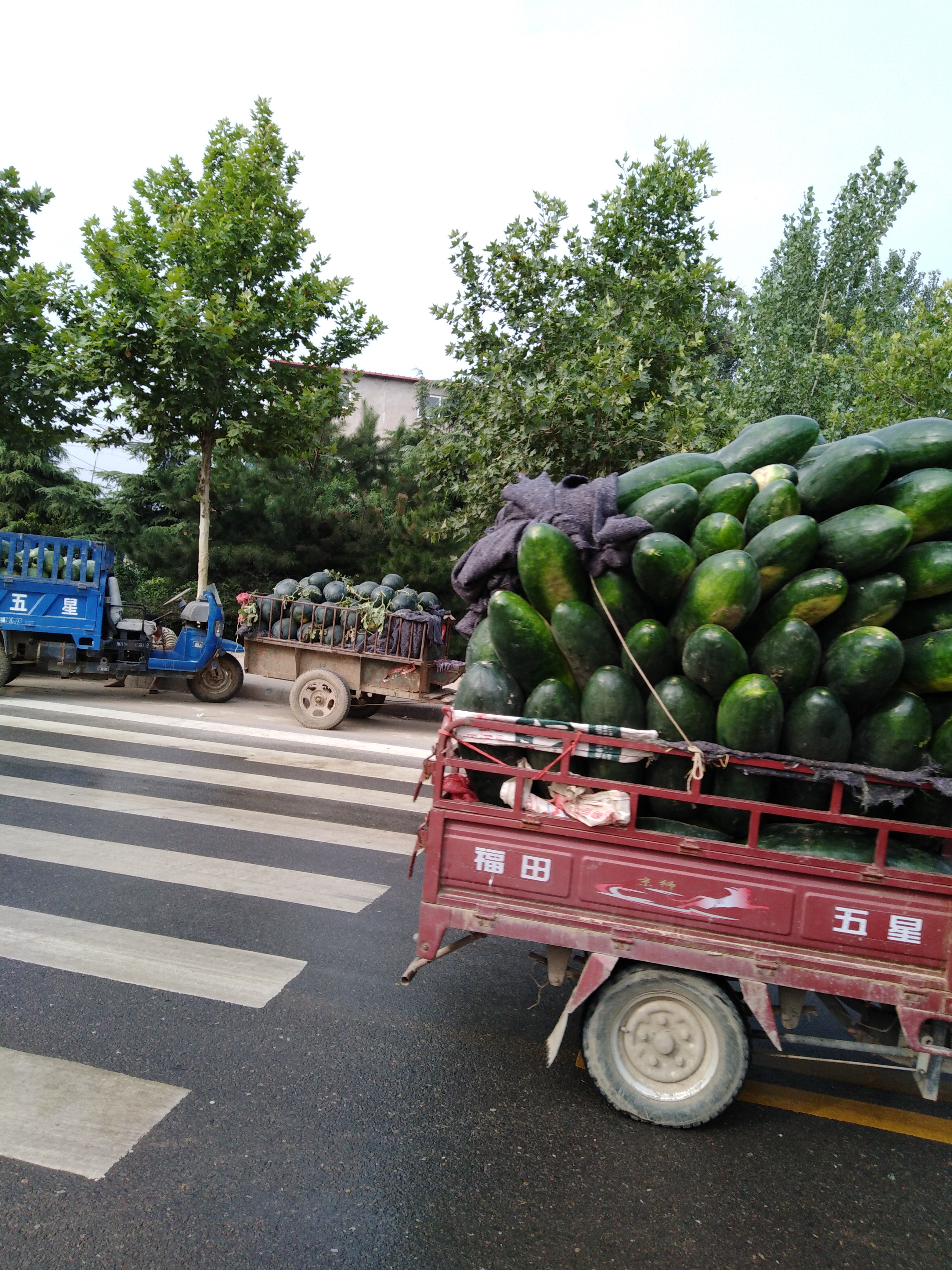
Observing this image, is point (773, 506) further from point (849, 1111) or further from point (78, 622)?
point (78, 622)

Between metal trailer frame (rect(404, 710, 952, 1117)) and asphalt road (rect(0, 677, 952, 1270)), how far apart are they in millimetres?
398

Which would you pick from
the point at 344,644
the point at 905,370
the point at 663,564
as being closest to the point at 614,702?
the point at 663,564

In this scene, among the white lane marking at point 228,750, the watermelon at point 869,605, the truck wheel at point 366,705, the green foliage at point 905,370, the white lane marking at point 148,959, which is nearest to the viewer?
the watermelon at point 869,605

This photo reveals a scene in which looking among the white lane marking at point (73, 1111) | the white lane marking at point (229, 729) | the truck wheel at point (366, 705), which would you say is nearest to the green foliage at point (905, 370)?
the truck wheel at point (366, 705)

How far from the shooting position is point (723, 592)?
10.2 ft

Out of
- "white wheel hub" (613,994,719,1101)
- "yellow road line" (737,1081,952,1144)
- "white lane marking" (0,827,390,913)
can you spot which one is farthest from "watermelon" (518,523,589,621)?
"white lane marking" (0,827,390,913)

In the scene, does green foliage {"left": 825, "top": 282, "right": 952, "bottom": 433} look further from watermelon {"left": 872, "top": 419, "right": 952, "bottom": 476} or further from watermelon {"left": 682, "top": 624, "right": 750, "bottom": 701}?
watermelon {"left": 682, "top": 624, "right": 750, "bottom": 701}

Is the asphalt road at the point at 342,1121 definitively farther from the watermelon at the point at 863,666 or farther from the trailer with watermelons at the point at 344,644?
the trailer with watermelons at the point at 344,644

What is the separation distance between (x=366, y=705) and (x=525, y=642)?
8.81 m

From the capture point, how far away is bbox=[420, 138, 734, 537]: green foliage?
10.9 m

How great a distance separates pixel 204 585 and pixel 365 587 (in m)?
3.61

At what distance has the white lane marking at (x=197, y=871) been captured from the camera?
533 centimetres

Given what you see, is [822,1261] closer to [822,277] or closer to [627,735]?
[627,735]

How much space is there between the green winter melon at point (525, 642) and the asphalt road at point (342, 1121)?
1664 mm
